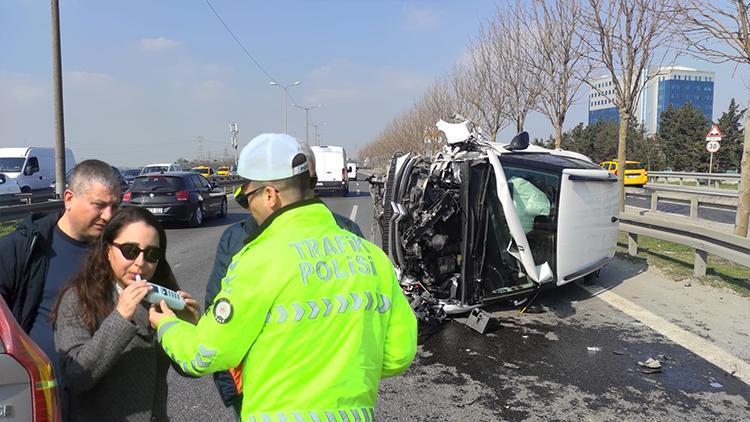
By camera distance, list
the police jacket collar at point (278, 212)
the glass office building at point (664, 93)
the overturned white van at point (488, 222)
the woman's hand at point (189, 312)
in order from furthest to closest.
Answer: the glass office building at point (664, 93), the overturned white van at point (488, 222), the woman's hand at point (189, 312), the police jacket collar at point (278, 212)

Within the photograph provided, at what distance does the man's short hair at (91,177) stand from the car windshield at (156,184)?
1296 centimetres

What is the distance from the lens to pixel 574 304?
6.98 meters

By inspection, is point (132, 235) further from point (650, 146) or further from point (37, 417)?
point (650, 146)

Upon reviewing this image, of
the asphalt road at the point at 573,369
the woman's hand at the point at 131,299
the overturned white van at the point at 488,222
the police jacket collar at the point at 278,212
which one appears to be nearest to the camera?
the police jacket collar at the point at 278,212

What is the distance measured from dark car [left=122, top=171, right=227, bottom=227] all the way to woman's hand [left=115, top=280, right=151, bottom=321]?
13.3 metres

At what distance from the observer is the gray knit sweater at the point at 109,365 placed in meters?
1.79

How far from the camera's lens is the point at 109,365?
5.93 feet

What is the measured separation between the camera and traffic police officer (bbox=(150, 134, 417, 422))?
150cm

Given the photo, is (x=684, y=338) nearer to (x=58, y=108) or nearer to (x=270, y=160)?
(x=270, y=160)

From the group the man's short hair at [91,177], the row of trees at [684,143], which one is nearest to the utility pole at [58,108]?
the man's short hair at [91,177]

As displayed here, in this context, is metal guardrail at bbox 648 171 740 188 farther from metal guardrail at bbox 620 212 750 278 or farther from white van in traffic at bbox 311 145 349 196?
metal guardrail at bbox 620 212 750 278

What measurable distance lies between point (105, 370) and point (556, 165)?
5.36 meters

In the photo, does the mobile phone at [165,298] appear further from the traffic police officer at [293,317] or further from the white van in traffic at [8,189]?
the white van in traffic at [8,189]

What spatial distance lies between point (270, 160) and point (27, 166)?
2786 centimetres
